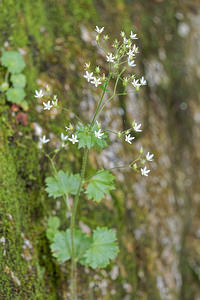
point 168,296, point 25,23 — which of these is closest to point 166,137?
point 168,296

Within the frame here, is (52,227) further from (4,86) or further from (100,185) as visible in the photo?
(4,86)

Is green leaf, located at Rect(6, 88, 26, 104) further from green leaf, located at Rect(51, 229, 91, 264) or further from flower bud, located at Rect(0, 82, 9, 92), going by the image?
green leaf, located at Rect(51, 229, 91, 264)

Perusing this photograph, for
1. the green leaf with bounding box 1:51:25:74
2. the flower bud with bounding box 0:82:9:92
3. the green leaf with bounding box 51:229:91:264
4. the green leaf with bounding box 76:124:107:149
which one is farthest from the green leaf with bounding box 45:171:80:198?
the green leaf with bounding box 1:51:25:74

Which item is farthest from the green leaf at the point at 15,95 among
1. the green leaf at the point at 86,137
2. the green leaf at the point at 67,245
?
the green leaf at the point at 67,245

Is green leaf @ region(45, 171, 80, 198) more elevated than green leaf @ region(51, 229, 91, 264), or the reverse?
green leaf @ region(45, 171, 80, 198)

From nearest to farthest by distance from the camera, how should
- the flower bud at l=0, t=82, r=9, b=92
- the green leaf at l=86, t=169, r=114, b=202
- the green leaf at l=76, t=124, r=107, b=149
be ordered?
the green leaf at l=76, t=124, r=107, b=149 < the green leaf at l=86, t=169, r=114, b=202 < the flower bud at l=0, t=82, r=9, b=92

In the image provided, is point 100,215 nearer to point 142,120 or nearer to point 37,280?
point 37,280

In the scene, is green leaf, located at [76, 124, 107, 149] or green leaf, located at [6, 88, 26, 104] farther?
green leaf, located at [6, 88, 26, 104]

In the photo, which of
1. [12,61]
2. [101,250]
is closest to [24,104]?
[12,61]
